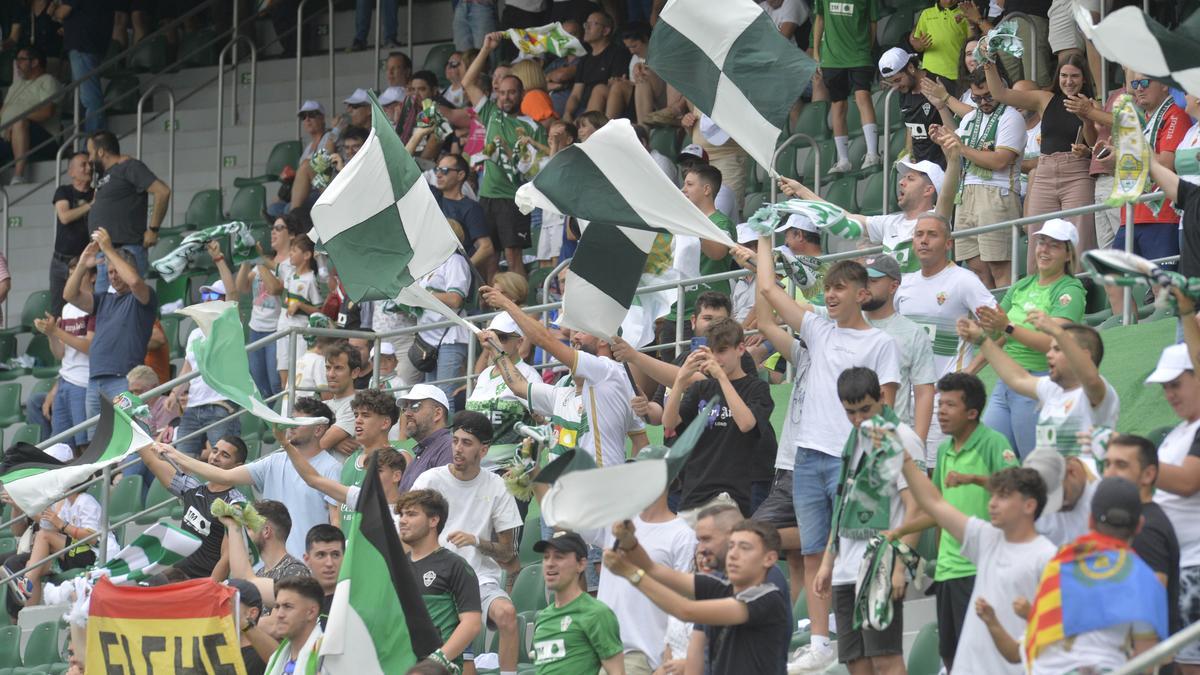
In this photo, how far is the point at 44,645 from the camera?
11.3 m

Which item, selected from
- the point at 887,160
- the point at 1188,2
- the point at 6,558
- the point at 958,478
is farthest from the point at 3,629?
the point at 1188,2

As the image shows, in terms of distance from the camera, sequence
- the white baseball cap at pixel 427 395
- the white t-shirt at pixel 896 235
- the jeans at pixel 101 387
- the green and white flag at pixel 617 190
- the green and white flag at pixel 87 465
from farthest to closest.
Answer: the jeans at pixel 101 387, the white baseball cap at pixel 427 395, the green and white flag at pixel 87 465, the white t-shirt at pixel 896 235, the green and white flag at pixel 617 190

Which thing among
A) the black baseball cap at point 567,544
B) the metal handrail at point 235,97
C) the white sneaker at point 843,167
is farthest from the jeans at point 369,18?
the black baseball cap at point 567,544

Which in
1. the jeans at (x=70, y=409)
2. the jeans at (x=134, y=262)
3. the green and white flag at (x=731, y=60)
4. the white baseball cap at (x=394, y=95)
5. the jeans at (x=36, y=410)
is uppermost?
the green and white flag at (x=731, y=60)

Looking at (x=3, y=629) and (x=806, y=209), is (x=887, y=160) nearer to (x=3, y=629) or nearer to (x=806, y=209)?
(x=806, y=209)

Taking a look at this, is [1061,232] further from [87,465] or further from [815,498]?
[87,465]

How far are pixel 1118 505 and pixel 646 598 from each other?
2508 mm

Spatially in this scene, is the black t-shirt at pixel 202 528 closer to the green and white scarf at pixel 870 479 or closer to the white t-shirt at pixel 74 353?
the green and white scarf at pixel 870 479

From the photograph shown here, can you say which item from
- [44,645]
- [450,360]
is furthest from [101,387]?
[450,360]

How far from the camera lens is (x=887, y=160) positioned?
38.3ft

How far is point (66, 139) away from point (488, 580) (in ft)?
33.3

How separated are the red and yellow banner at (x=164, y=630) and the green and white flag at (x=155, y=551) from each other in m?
0.58

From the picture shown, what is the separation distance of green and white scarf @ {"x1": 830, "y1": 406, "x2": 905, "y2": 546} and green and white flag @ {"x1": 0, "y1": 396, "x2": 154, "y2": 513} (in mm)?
3580

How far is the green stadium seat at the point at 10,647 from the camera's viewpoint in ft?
37.7
